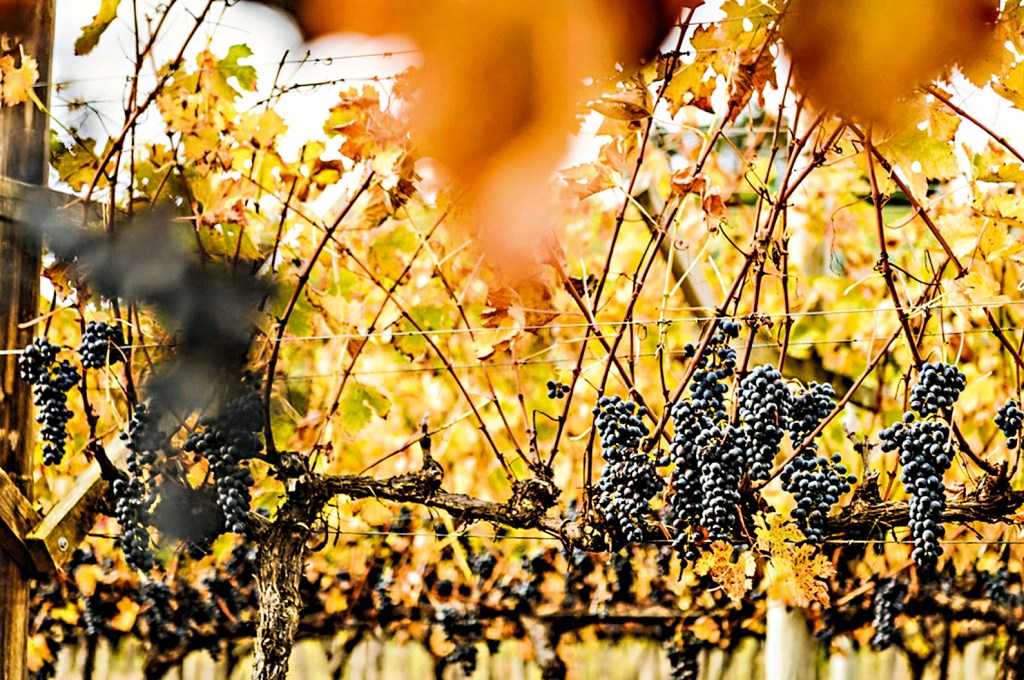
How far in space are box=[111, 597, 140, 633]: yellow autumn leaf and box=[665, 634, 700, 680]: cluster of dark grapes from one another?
1698mm

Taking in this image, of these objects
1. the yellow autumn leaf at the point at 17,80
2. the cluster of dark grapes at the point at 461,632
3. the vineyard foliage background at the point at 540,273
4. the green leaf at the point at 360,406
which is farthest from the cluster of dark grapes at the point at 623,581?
the yellow autumn leaf at the point at 17,80

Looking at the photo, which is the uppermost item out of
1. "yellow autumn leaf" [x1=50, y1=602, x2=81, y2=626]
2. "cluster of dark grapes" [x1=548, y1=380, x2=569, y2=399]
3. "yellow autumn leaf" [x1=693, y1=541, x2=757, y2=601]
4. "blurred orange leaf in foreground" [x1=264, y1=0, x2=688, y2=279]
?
"cluster of dark grapes" [x1=548, y1=380, x2=569, y2=399]

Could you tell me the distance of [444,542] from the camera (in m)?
3.40

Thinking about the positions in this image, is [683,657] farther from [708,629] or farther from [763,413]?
[763,413]

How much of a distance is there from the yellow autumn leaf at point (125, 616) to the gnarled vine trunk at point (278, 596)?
2197mm

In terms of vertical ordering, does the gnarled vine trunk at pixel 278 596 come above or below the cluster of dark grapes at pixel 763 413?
below

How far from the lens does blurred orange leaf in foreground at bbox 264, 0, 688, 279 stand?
19 cm

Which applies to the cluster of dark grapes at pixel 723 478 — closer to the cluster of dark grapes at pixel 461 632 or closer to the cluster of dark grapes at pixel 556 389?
the cluster of dark grapes at pixel 556 389

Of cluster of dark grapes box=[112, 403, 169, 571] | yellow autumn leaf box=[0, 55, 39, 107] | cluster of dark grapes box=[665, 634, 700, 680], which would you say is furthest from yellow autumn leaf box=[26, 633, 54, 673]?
yellow autumn leaf box=[0, 55, 39, 107]

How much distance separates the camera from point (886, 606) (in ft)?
10.6

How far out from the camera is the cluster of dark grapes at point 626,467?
1457 mm

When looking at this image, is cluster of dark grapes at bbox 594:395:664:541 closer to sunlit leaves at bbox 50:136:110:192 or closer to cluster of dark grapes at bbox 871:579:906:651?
sunlit leaves at bbox 50:136:110:192

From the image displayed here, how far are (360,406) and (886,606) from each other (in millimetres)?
1939

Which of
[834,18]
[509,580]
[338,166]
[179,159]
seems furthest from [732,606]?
[834,18]
